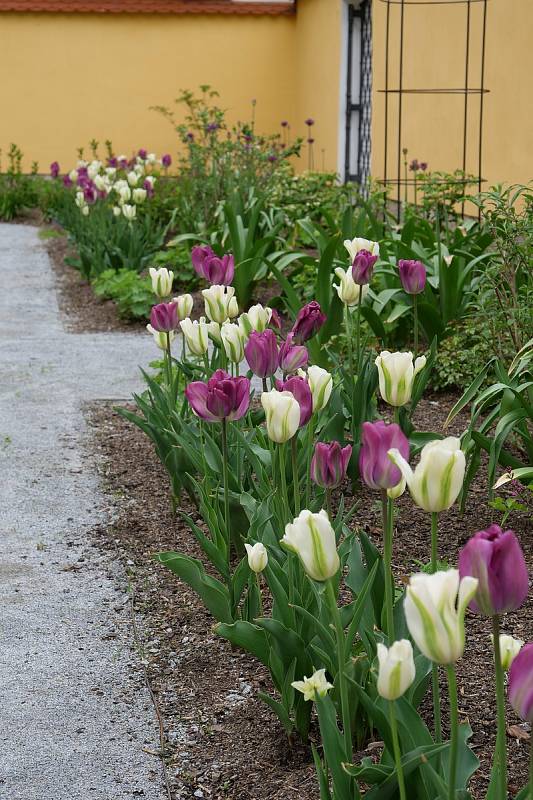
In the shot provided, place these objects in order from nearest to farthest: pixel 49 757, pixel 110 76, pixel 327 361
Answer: pixel 49 757, pixel 327 361, pixel 110 76

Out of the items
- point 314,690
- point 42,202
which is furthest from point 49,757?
point 42,202

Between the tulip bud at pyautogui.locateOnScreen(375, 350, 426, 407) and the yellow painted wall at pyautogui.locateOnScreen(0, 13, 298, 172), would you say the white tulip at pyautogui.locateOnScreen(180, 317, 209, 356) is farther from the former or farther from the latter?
the yellow painted wall at pyautogui.locateOnScreen(0, 13, 298, 172)

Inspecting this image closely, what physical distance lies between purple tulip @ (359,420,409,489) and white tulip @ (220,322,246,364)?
3.74ft

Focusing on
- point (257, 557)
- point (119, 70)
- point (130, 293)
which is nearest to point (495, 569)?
point (257, 557)

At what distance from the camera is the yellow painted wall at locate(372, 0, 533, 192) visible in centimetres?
741

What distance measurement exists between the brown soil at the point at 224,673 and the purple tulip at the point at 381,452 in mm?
740

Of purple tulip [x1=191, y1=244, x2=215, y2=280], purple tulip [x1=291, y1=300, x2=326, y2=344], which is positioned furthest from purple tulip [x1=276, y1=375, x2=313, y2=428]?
purple tulip [x1=191, y1=244, x2=215, y2=280]

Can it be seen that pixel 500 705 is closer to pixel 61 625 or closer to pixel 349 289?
pixel 61 625

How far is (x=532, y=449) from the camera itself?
10.9ft

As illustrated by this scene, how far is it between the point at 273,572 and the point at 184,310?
1.17 metres

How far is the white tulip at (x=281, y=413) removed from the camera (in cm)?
197

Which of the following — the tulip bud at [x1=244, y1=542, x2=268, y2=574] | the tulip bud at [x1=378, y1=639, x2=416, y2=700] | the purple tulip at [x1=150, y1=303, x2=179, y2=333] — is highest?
the purple tulip at [x1=150, y1=303, x2=179, y2=333]

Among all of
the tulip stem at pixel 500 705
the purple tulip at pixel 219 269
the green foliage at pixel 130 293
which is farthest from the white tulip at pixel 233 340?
the green foliage at pixel 130 293

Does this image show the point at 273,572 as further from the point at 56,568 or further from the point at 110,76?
the point at 110,76
